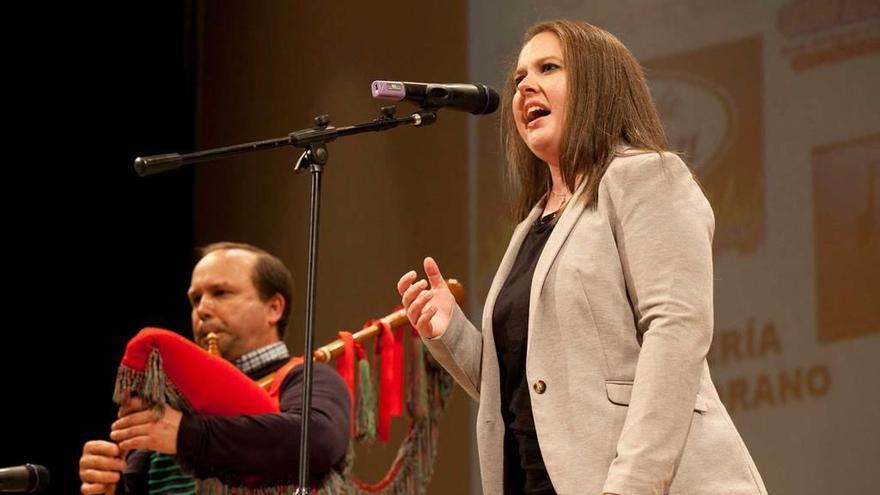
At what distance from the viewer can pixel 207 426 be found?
279cm

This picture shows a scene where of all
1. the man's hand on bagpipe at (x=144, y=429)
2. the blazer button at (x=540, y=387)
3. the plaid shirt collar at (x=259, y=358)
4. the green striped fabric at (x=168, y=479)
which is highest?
the blazer button at (x=540, y=387)

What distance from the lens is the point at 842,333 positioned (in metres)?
3.08

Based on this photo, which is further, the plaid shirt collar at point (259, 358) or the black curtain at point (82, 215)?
the black curtain at point (82, 215)

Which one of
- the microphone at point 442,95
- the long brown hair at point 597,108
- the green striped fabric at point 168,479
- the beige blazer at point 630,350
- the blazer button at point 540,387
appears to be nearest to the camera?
the beige blazer at point 630,350

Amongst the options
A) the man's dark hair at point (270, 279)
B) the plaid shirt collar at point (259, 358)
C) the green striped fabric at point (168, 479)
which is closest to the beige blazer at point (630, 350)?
the green striped fabric at point (168, 479)

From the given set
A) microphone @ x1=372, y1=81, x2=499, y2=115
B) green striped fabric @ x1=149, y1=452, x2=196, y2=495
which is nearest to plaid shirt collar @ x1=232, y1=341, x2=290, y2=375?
green striped fabric @ x1=149, y1=452, x2=196, y2=495

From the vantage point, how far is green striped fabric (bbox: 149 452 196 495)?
2844mm

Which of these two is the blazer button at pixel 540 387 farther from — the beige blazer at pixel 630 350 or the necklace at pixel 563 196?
the necklace at pixel 563 196

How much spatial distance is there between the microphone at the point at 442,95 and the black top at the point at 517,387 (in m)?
0.35

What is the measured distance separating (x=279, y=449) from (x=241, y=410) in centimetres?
14

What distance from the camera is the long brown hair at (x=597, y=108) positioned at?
75.5 inches

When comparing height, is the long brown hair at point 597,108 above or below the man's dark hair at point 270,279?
above

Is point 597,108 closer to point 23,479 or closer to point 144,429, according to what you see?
point 23,479

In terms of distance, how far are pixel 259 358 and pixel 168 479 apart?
1.62 ft
